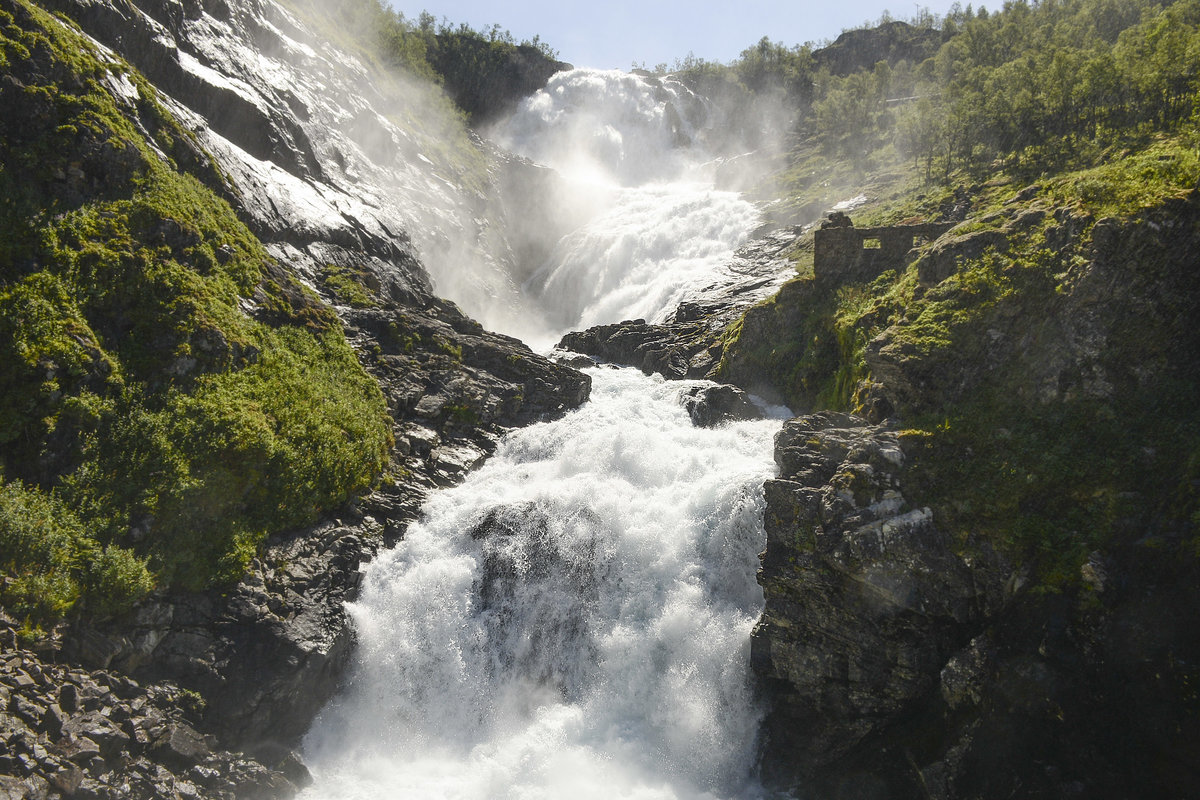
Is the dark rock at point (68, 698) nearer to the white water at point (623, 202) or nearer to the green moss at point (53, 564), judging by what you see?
the green moss at point (53, 564)

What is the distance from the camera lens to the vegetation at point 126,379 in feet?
48.5

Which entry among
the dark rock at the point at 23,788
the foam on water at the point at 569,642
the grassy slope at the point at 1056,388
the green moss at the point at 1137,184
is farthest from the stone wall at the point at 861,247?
the dark rock at the point at 23,788

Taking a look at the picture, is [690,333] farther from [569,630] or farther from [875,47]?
[875,47]

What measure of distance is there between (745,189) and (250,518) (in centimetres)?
6387

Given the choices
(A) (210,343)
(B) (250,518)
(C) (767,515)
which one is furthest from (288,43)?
(C) (767,515)

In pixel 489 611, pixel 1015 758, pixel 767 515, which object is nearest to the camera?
pixel 1015 758

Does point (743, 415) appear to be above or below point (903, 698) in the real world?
above

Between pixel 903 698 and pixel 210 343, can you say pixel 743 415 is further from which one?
pixel 210 343

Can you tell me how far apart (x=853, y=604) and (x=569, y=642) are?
783 cm

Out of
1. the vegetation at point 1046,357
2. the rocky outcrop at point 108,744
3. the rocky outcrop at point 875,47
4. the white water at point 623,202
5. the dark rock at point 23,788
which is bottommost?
the dark rock at point 23,788

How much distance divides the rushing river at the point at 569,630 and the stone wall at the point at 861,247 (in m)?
8.06

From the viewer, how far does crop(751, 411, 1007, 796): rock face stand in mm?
13875

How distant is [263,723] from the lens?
15.9 m

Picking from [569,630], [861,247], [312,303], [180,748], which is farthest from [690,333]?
[180,748]
